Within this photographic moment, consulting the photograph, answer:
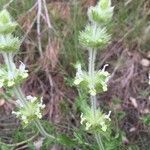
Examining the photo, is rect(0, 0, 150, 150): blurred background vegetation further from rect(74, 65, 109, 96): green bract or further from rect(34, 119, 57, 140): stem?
rect(74, 65, 109, 96): green bract

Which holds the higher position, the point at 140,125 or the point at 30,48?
the point at 30,48

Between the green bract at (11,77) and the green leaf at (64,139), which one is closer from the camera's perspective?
the green bract at (11,77)

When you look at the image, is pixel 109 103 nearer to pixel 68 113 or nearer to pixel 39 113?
pixel 68 113

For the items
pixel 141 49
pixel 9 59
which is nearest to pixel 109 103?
pixel 141 49

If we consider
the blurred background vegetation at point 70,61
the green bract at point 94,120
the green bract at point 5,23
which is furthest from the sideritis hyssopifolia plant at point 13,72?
the blurred background vegetation at point 70,61

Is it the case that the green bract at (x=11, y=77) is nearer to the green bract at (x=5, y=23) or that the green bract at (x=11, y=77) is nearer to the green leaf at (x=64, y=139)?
the green bract at (x=5, y=23)

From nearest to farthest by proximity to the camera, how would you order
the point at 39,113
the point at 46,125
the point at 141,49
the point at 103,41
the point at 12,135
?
the point at 103,41 → the point at 39,113 → the point at 46,125 → the point at 12,135 → the point at 141,49

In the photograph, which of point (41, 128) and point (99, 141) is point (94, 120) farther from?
point (41, 128)
